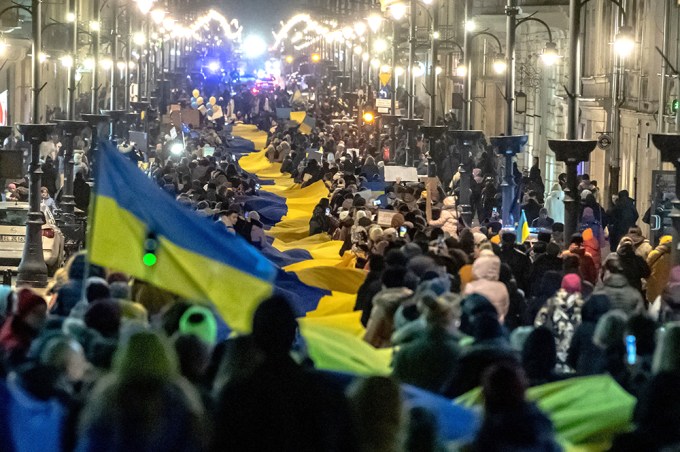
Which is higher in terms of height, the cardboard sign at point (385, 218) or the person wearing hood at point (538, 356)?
the cardboard sign at point (385, 218)

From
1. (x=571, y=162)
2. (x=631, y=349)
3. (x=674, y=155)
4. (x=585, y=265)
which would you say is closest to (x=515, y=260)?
(x=585, y=265)

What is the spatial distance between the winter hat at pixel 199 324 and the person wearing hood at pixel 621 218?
17.5 m

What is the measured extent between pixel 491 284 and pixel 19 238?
46.4 feet

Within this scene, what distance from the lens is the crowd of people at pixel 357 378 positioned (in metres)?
7.32

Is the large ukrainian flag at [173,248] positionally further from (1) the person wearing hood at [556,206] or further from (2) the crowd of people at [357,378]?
(1) the person wearing hood at [556,206]

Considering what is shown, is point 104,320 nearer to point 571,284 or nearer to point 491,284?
point 491,284

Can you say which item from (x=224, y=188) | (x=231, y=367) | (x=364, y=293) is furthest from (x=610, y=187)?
(x=231, y=367)

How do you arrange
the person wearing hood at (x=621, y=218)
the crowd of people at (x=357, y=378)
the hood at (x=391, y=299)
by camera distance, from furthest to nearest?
the person wearing hood at (x=621, y=218), the hood at (x=391, y=299), the crowd of people at (x=357, y=378)

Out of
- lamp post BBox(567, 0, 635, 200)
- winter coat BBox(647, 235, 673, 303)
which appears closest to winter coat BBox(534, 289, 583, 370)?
winter coat BBox(647, 235, 673, 303)

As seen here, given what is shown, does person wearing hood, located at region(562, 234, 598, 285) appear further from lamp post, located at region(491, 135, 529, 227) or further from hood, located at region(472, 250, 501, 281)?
lamp post, located at region(491, 135, 529, 227)

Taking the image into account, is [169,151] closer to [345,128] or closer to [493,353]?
[345,128]

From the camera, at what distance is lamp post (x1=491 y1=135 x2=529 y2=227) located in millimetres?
27000

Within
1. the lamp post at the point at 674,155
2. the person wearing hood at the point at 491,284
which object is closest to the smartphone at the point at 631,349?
the person wearing hood at the point at 491,284

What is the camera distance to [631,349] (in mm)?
11008
